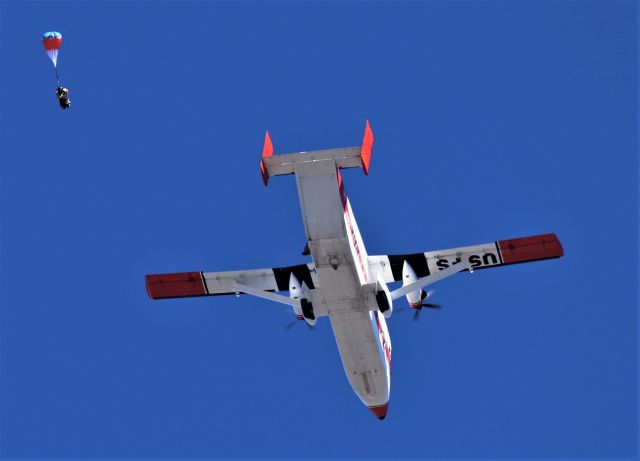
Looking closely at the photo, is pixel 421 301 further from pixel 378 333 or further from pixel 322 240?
pixel 322 240

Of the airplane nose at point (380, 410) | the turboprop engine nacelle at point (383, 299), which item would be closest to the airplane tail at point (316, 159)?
the turboprop engine nacelle at point (383, 299)

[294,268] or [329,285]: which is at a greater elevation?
[294,268]

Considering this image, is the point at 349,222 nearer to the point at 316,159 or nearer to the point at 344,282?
the point at 344,282

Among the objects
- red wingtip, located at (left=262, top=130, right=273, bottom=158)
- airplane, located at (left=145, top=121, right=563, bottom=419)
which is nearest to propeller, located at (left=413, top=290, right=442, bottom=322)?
airplane, located at (left=145, top=121, right=563, bottom=419)

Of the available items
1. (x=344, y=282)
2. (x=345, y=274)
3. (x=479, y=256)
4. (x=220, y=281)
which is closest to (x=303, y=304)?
(x=344, y=282)

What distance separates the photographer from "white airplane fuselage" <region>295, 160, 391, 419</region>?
4019 cm

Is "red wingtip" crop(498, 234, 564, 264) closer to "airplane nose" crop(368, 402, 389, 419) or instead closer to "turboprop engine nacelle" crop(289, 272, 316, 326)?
"airplane nose" crop(368, 402, 389, 419)

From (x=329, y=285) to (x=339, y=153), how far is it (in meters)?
4.49

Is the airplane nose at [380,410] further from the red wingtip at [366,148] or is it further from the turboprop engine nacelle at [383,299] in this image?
the red wingtip at [366,148]

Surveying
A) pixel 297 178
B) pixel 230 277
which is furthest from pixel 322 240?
pixel 230 277

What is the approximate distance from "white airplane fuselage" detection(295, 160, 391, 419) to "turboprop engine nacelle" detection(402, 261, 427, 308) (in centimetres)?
116

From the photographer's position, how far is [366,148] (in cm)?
4072

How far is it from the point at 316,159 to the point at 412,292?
8.40m

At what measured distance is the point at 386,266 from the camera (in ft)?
153
